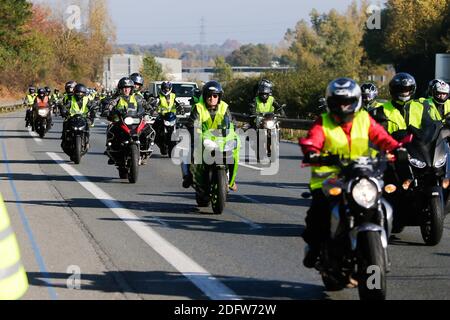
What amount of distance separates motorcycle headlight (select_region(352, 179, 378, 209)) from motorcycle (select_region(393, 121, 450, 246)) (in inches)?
143

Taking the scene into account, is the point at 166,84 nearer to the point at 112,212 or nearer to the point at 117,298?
the point at 112,212

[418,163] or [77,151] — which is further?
[77,151]

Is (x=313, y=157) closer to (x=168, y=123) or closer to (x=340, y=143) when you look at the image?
(x=340, y=143)

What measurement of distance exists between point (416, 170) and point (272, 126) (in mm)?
12436

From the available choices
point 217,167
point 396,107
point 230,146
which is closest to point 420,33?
point 230,146

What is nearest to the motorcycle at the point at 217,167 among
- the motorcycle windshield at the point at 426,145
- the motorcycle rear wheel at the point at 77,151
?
the motorcycle windshield at the point at 426,145

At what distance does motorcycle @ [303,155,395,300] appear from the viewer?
747 cm

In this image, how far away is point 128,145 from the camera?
1833 centimetres

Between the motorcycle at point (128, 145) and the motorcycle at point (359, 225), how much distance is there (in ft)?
33.9

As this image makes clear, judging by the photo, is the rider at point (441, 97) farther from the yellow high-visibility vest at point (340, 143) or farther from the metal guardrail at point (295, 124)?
the metal guardrail at point (295, 124)

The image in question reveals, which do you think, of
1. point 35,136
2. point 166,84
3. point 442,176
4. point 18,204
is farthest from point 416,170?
point 35,136

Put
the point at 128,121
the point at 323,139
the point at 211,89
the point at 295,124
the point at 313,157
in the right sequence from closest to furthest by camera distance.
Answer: the point at 313,157 < the point at 323,139 < the point at 211,89 < the point at 128,121 < the point at 295,124

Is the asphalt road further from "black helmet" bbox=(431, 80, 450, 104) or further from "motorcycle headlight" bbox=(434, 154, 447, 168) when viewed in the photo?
"black helmet" bbox=(431, 80, 450, 104)

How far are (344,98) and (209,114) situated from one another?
610cm
